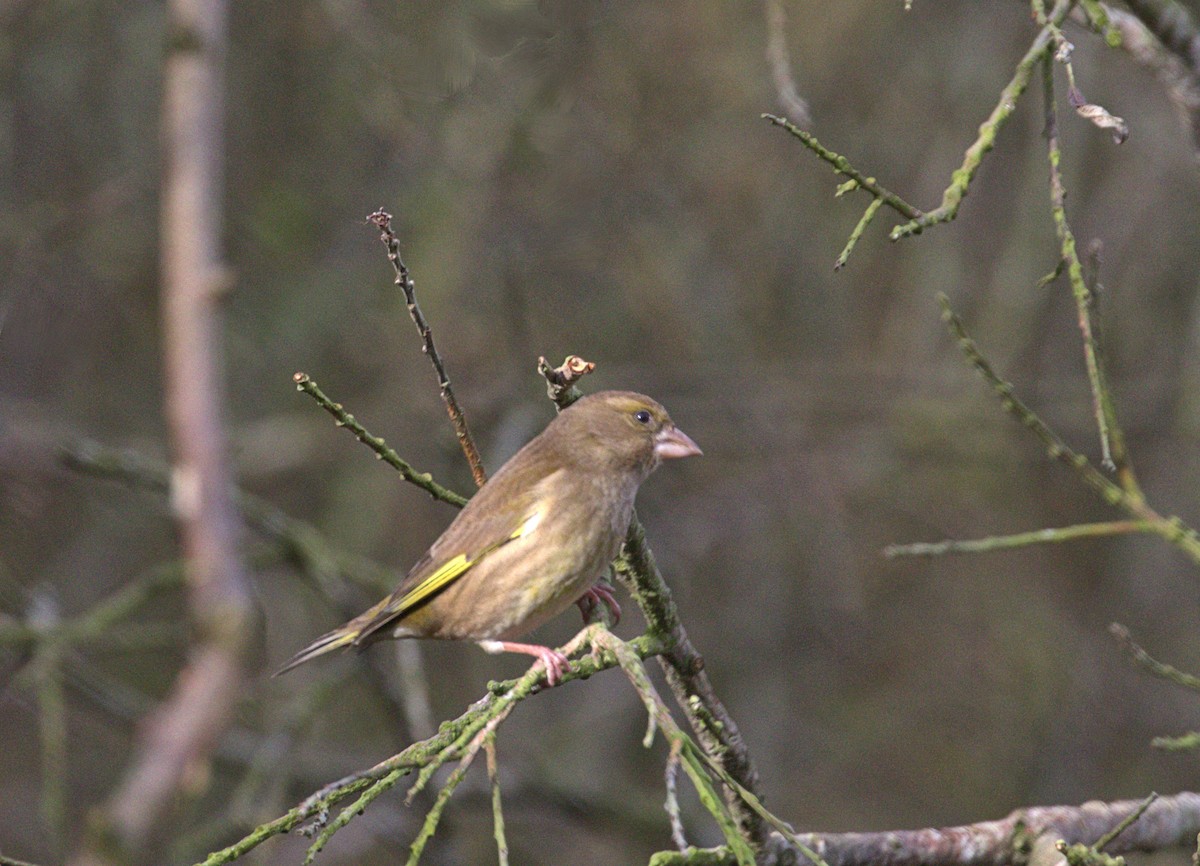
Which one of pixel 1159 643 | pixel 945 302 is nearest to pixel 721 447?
pixel 1159 643

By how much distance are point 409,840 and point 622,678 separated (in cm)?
304

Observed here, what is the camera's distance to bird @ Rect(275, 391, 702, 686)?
426cm

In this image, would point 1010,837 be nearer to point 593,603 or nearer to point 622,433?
point 593,603

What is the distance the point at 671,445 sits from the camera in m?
4.86

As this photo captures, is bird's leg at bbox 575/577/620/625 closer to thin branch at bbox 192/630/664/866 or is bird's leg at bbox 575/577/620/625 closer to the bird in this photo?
the bird

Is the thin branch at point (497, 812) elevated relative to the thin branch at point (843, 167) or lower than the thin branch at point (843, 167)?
lower

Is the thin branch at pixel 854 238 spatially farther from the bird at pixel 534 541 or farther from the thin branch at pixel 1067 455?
the bird at pixel 534 541

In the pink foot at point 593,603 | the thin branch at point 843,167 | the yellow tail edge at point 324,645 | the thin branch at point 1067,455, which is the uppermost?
the thin branch at point 843,167

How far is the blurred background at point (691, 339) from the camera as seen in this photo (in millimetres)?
8734

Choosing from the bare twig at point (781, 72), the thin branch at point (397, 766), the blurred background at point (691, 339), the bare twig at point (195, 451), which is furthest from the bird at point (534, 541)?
the blurred background at point (691, 339)

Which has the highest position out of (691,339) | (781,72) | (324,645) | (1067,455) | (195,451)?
(781,72)

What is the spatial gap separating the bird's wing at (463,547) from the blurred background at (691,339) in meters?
3.44

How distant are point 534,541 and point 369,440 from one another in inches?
52.9

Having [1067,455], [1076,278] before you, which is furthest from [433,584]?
[1076,278]
